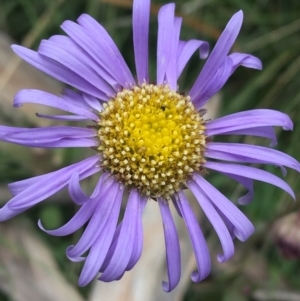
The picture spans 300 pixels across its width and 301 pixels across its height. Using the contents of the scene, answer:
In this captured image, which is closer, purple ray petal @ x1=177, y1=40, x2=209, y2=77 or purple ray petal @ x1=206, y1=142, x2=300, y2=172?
purple ray petal @ x1=206, y1=142, x2=300, y2=172

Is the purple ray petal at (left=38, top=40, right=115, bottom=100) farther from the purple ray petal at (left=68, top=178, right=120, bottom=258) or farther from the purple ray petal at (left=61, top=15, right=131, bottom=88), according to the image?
the purple ray petal at (left=68, top=178, right=120, bottom=258)

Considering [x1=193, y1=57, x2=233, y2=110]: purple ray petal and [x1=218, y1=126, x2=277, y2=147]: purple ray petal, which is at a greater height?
[x1=193, y1=57, x2=233, y2=110]: purple ray petal

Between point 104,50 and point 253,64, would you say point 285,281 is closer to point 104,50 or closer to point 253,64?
point 253,64

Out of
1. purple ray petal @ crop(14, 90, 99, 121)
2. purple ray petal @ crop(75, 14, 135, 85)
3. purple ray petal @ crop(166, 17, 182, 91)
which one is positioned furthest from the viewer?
purple ray petal @ crop(166, 17, 182, 91)

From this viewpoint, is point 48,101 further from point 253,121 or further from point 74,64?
point 253,121

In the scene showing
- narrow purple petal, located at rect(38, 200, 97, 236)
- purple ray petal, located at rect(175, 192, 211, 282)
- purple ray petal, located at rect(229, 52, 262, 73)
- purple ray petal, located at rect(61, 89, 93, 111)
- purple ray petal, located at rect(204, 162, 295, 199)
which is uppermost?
purple ray petal, located at rect(61, 89, 93, 111)

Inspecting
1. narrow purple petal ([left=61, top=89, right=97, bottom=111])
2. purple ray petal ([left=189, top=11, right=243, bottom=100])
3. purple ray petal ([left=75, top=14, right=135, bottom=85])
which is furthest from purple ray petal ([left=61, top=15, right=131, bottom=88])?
purple ray petal ([left=189, top=11, right=243, bottom=100])

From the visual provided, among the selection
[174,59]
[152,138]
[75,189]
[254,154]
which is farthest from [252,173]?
[75,189]

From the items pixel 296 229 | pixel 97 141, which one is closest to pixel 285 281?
pixel 296 229
